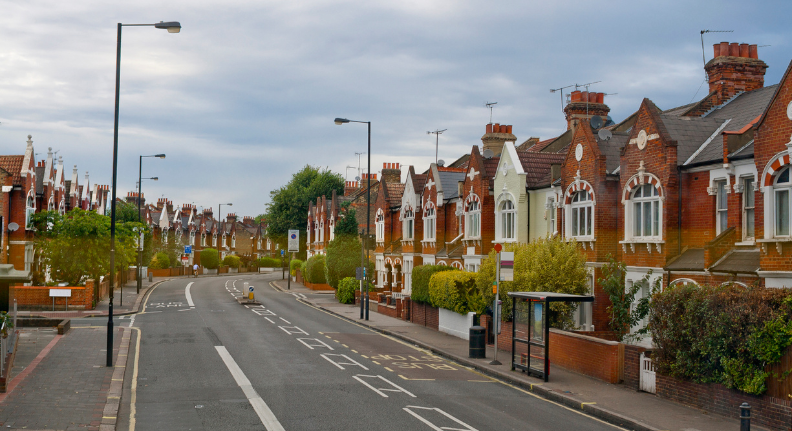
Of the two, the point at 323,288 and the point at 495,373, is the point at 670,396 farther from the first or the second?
the point at 323,288

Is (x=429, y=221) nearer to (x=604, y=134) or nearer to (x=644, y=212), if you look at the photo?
(x=604, y=134)

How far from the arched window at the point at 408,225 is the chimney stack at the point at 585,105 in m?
12.3

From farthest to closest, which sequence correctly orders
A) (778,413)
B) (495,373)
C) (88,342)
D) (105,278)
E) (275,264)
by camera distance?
(275,264)
(105,278)
(88,342)
(495,373)
(778,413)

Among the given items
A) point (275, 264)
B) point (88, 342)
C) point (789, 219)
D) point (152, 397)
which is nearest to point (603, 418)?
point (789, 219)

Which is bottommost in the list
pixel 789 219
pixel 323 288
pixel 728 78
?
pixel 323 288

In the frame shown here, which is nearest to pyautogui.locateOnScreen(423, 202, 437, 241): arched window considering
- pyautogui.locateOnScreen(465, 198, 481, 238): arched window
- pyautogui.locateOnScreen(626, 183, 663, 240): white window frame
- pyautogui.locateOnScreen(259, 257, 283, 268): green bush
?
pyautogui.locateOnScreen(465, 198, 481, 238): arched window

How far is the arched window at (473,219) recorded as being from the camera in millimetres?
34628

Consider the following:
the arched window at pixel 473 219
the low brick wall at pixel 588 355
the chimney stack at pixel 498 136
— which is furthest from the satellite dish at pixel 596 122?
the chimney stack at pixel 498 136

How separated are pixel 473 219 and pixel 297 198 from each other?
2132 inches

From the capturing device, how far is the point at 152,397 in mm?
15703

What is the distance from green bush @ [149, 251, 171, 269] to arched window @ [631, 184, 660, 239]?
68492 millimetres

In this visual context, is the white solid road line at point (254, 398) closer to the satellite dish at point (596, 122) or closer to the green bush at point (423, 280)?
the green bush at point (423, 280)

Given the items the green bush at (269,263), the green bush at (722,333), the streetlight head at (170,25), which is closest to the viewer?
the green bush at (722,333)

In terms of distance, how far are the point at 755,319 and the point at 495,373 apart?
8126 millimetres
